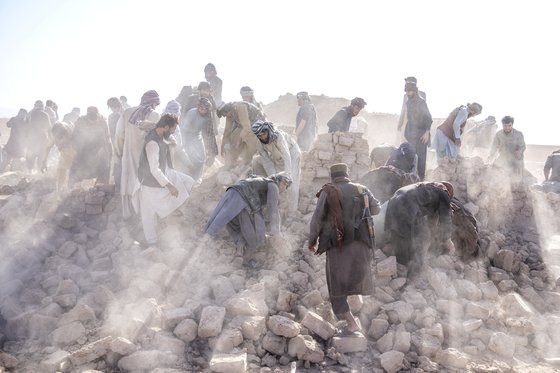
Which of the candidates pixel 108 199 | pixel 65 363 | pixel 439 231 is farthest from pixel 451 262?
pixel 108 199

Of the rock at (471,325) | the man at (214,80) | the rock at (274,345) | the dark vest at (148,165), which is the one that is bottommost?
the rock at (274,345)

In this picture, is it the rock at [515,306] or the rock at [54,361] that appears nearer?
the rock at [54,361]

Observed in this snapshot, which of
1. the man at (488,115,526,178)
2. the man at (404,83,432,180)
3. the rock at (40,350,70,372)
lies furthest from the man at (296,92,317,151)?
the rock at (40,350,70,372)

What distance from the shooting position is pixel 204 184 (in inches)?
253

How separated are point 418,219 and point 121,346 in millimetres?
3366

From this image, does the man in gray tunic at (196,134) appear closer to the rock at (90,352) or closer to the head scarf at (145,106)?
the head scarf at (145,106)

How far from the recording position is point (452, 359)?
3861 mm

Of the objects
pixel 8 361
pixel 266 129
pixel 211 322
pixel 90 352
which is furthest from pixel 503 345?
pixel 8 361

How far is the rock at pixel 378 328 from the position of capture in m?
4.18

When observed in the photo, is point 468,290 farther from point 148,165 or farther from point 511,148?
point 511,148

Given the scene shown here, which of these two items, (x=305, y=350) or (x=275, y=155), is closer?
(x=305, y=350)

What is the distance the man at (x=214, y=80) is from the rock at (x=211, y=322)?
227 inches

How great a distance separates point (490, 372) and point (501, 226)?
4162 mm

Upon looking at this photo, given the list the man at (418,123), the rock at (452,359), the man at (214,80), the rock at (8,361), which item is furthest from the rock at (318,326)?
the man at (214,80)
